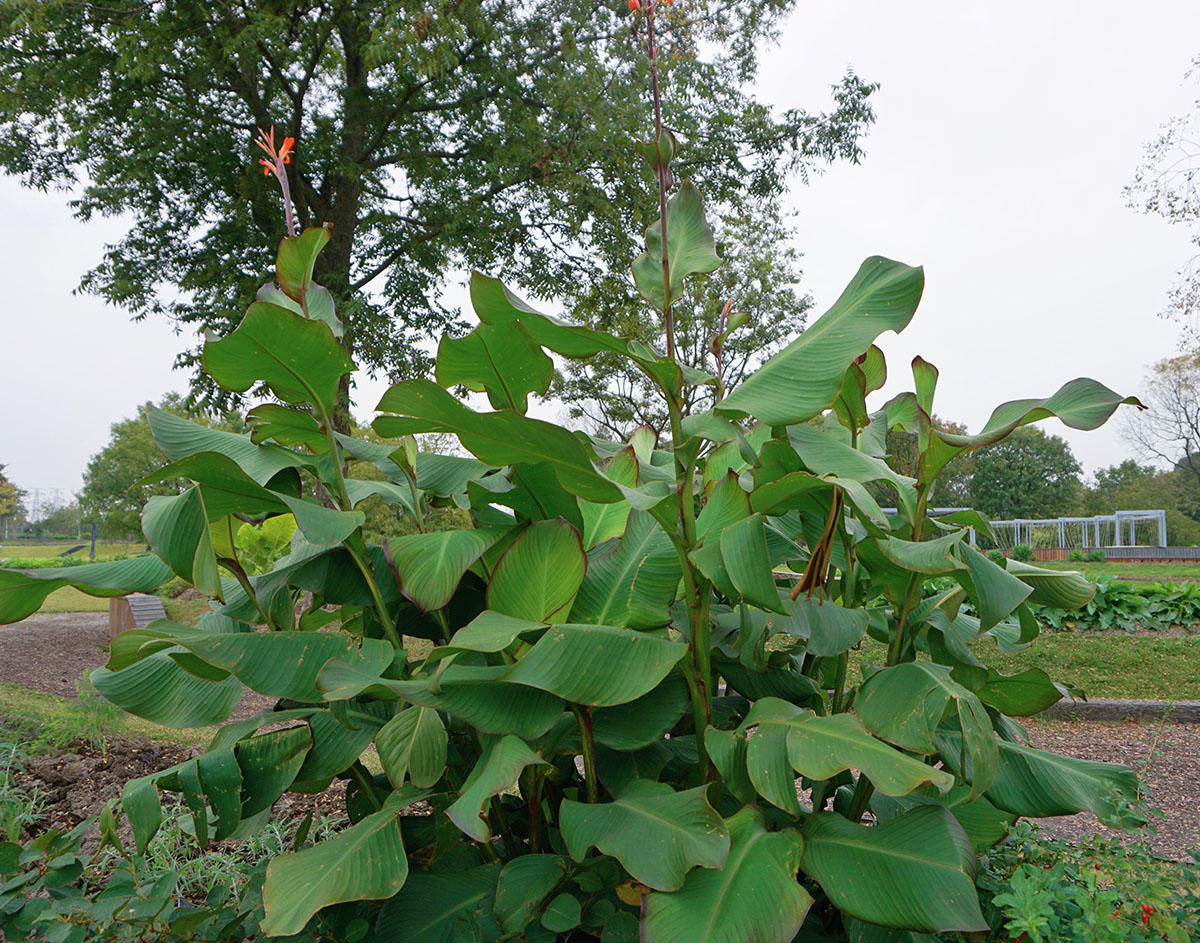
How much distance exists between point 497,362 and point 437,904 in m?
0.93

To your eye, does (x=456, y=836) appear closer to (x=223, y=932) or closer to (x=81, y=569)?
(x=223, y=932)

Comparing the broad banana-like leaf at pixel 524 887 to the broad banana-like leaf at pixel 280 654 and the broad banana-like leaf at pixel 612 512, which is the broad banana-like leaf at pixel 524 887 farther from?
the broad banana-like leaf at pixel 612 512

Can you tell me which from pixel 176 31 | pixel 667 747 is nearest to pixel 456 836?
pixel 667 747

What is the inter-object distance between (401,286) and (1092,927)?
40.9ft

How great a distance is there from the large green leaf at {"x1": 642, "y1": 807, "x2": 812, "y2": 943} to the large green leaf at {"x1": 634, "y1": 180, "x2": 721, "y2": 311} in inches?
34.8

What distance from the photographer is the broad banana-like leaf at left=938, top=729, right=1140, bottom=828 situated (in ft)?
4.28

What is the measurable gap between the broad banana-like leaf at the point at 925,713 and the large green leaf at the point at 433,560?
2.26 ft

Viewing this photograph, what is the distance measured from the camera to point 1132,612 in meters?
7.02

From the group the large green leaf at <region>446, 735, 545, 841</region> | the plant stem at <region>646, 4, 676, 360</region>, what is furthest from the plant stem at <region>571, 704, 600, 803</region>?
the plant stem at <region>646, 4, 676, 360</region>

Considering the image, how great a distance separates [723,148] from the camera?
11680 mm

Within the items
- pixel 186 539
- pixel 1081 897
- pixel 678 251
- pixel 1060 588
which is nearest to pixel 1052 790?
pixel 1081 897

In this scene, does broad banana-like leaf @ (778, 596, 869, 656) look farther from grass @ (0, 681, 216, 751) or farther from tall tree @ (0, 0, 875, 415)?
tall tree @ (0, 0, 875, 415)

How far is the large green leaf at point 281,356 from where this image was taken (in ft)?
4.11

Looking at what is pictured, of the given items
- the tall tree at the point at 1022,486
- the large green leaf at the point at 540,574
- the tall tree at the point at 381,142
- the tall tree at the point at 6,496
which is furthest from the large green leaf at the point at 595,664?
the tall tree at the point at 6,496
